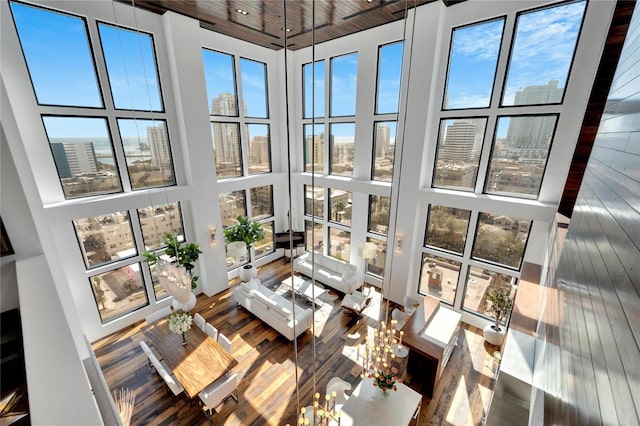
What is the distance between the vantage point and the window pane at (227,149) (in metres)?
8.23

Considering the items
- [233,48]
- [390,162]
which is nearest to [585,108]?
[390,162]

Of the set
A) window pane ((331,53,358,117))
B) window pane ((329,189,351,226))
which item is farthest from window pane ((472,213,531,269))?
window pane ((331,53,358,117))

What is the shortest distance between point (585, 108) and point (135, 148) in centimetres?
991

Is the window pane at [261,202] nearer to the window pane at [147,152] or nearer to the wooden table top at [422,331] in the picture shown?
the window pane at [147,152]

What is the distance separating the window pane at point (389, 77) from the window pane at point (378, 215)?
266cm

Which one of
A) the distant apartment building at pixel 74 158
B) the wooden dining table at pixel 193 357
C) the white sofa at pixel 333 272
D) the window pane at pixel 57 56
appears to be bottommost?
the white sofa at pixel 333 272

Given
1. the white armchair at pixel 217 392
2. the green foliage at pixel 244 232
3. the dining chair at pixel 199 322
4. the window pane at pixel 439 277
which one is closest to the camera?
the white armchair at pixel 217 392

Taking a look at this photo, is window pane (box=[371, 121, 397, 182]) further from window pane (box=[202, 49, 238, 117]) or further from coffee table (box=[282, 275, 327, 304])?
window pane (box=[202, 49, 238, 117])

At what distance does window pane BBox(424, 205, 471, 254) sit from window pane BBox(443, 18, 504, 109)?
2.65 metres

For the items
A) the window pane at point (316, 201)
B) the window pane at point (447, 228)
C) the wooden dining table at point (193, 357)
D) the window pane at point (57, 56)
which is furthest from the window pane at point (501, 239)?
the window pane at point (57, 56)

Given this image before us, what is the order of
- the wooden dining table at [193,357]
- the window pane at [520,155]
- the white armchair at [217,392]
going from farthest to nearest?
the window pane at [520,155] < the wooden dining table at [193,357] < the white armchair at [217,392]

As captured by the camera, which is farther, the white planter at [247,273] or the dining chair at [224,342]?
the white planter at [247,273]

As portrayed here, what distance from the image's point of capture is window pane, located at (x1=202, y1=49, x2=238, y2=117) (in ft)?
25.3

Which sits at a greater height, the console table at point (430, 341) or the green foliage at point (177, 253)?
the green foliage at point (177, 253)
